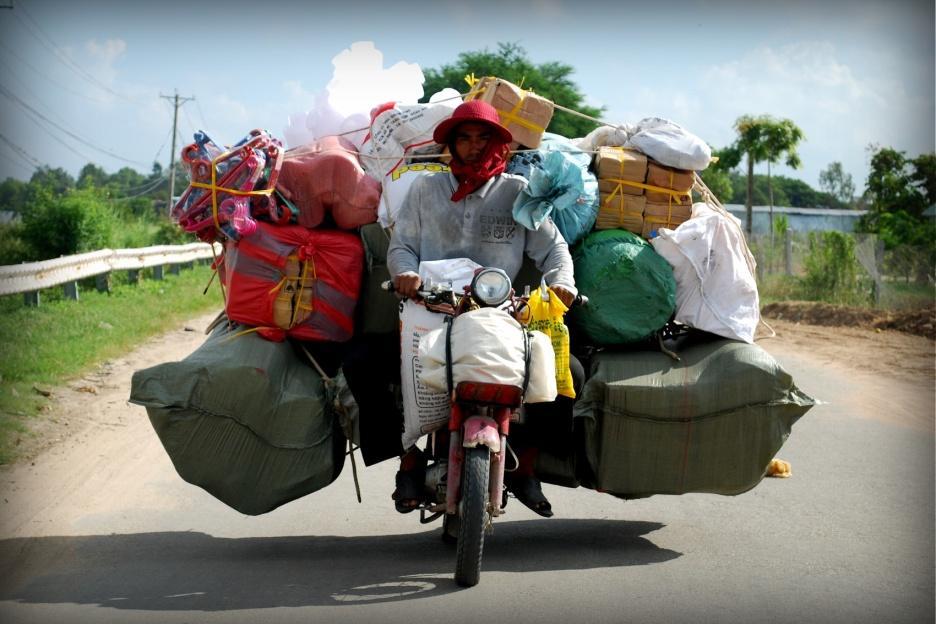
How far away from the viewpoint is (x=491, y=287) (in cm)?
505

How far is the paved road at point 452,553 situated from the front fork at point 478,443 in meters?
0.39

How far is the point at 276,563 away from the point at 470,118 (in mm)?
2313

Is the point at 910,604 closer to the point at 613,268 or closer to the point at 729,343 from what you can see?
the point at 729,343

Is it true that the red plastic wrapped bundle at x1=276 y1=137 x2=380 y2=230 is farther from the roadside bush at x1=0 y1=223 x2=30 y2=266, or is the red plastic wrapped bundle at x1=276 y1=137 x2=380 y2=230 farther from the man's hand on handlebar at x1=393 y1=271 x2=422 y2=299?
the roadside bush at x1=0 y1=223 x2=30 y2=266

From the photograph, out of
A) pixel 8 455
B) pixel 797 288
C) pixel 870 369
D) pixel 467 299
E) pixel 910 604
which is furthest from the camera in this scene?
pixel 797 288

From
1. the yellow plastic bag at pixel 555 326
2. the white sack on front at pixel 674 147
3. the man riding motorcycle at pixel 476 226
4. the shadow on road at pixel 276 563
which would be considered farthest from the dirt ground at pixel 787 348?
the white sack on front at pixel 674 147

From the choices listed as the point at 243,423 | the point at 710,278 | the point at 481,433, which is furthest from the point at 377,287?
the point at 710,278

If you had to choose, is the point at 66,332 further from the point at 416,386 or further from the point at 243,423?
the point at 416,386

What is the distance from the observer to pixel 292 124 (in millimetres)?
6879

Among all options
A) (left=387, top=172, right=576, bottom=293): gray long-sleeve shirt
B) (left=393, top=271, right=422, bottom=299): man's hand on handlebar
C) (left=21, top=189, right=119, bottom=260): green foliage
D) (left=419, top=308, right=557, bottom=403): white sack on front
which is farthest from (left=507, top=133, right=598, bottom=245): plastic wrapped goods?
(left=21, top=189, right=119, bottom=260): green foliage

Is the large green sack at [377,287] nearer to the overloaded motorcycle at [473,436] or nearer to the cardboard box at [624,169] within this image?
Result: the overloaded motorcycle at [473,436]

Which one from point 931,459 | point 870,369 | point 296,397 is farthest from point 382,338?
point 870,369

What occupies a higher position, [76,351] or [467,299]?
[467,299]

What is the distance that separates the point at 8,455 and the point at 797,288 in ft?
57.4
